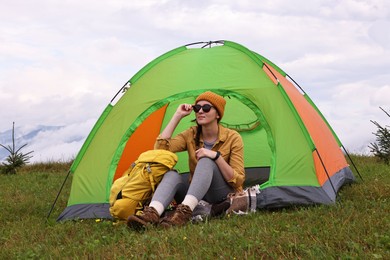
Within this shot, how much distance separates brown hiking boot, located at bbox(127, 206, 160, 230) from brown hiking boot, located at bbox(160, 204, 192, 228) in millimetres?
88

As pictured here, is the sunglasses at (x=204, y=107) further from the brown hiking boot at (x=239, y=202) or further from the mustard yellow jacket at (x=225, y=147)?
the brown hiking boot at (x=239, y=202)

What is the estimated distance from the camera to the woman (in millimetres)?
5664

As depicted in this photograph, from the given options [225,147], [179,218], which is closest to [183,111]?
[225,147]

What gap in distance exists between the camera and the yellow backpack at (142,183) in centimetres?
605

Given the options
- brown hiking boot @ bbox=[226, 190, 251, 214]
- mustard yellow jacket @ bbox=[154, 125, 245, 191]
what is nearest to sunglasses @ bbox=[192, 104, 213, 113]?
mustard yellow jacket @ bbox=[154, 125, 245, 191]

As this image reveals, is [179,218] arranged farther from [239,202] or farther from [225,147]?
[225,147]

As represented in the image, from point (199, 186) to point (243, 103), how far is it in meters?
1.78

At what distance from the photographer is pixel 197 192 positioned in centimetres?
578

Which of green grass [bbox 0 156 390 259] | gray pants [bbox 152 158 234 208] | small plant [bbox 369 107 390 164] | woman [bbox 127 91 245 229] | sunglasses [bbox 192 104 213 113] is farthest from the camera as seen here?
small plant [bbox 369 107 390 164]

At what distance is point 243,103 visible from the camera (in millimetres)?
7188

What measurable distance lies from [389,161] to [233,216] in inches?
237

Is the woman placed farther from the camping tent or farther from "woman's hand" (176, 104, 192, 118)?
the camping tent

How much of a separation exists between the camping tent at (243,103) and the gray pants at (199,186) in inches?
20.7

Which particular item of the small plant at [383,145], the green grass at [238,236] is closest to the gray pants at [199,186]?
the green grass at [238,236]
